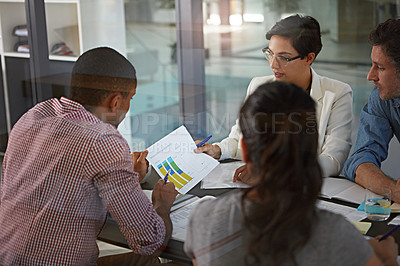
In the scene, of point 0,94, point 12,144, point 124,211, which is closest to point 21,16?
point 0,94

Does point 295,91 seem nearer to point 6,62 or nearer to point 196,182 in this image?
point 196,182

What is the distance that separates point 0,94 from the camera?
10.9 ft

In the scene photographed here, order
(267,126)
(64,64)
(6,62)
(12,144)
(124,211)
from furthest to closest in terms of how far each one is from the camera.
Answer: (6,62), (64,64), (12,144), (124,211), (267,126)

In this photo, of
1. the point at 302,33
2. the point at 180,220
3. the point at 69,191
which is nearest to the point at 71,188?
the point at 69,191

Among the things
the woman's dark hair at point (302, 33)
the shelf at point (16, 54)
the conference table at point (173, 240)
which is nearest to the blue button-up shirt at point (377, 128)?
the woman's dark hair at point (302, 33)

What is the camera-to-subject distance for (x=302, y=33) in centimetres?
218

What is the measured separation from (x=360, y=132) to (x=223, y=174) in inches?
24.4

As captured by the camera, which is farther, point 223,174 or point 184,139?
point 184,139

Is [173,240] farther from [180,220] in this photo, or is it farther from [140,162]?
[140,162]

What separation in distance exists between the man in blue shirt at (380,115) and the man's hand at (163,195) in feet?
2.27

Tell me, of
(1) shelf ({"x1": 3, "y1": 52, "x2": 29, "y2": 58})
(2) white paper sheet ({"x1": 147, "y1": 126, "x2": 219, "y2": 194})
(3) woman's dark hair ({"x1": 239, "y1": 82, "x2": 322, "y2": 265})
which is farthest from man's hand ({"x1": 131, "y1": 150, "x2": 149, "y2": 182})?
(1) shelf ({"x1": 3, "y1": 52, "x2": 29, "y2": 58})

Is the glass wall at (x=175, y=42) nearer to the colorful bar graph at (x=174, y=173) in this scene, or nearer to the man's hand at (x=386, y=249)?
the colorful bar graph at (x=174, y=173)

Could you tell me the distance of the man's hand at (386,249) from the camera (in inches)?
43.5

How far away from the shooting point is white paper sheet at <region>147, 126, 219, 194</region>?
1.89 m
